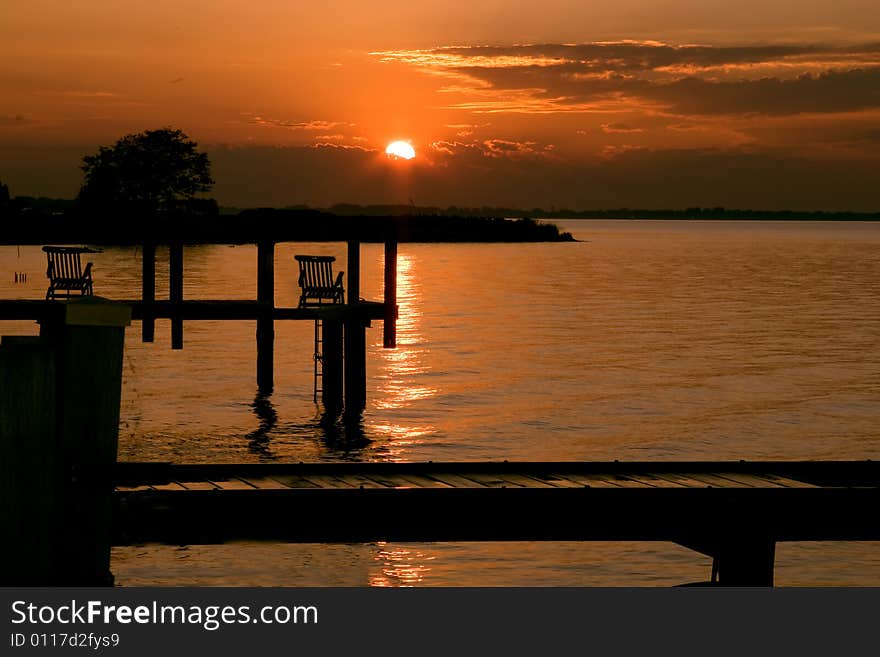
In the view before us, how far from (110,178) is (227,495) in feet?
480

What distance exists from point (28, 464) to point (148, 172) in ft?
496

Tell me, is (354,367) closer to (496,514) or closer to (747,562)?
(747,562)

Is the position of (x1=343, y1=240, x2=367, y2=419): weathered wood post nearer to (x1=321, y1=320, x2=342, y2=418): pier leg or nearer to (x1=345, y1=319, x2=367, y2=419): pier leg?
(x1=345, y1=319, x2=367, y2=419): pier leg

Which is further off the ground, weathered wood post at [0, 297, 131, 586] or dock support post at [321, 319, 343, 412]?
weathered wood post at [0, 297, 131, 586]

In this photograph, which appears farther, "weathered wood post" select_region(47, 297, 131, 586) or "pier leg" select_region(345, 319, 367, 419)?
"pier leg" select_region(345, 319, 367, 419)

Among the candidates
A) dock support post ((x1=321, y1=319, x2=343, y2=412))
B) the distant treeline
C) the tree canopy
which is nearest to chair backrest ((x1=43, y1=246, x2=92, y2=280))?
the distant treeline

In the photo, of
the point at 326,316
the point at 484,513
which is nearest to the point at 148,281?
the point at 326,316

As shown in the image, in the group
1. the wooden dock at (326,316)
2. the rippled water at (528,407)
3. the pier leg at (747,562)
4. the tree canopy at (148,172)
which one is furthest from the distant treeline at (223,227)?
the tree canopy at (148,172)

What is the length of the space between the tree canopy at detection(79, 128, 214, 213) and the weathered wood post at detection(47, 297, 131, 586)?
141 meters

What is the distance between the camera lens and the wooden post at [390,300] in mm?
25906

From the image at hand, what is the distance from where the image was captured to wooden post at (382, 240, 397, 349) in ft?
85.0

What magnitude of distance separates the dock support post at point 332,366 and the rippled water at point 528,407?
2.17 feet

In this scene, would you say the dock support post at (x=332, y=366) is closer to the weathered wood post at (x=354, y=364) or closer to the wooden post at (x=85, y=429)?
the weathered wood post at (x=354, y=364)

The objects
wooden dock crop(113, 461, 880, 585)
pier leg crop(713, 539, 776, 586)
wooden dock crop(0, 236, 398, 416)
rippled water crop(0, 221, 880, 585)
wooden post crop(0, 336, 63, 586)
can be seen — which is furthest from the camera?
wooden dock crop(0, 236, 398, 416)
